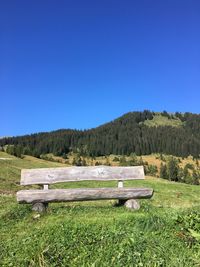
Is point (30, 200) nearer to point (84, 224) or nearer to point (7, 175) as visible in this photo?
point (84, 224)

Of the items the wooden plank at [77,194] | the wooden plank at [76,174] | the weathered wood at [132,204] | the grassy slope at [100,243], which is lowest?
the grassy slope at [100,243]

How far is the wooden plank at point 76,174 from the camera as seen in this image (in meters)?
14.0

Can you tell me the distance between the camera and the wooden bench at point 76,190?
13.2m

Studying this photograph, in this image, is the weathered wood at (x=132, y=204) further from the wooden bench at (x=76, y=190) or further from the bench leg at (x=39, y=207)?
the bench leg at (x=39, y=207)

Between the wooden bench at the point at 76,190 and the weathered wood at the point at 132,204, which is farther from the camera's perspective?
the weathered wood at the point at 132,204

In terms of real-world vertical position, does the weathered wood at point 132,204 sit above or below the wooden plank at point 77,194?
below

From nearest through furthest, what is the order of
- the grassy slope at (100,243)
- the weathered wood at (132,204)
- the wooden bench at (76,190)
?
the grassy slope at (100,243) < the wooden bench at (76,190) < the weathered wood at (132,204)

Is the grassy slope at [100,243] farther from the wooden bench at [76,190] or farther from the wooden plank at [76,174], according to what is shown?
the wooden plank at [76,174]

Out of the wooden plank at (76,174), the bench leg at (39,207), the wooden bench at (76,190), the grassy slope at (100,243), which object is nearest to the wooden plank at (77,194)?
the wooden bench at (76,190)

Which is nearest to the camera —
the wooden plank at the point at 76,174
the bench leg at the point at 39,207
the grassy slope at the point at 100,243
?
the grassy slope at the point at 100,243

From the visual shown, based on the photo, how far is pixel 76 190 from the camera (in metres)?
13.6

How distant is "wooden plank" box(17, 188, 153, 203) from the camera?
13.1m

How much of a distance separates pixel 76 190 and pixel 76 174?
3.00 ft

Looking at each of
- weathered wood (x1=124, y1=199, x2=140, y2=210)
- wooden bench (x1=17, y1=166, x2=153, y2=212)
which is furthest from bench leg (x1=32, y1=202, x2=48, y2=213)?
weathered wood (x1=124, y1=199, x2=140, y2=210)
